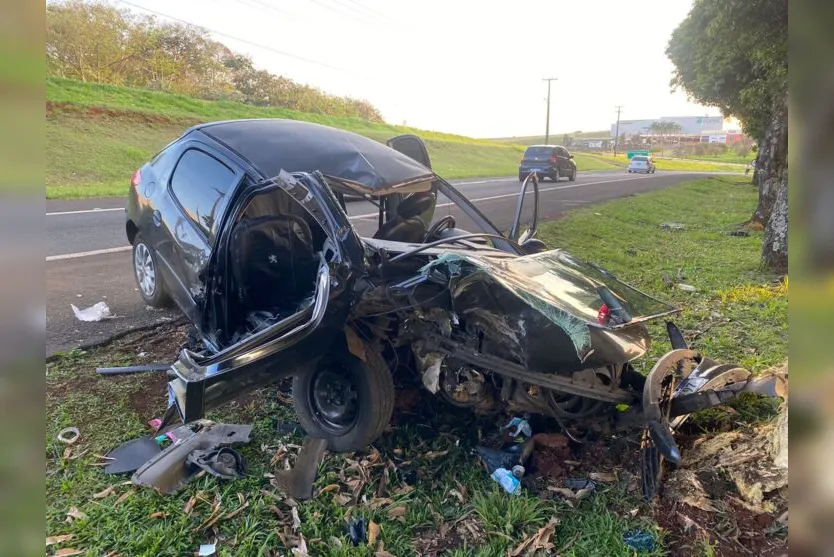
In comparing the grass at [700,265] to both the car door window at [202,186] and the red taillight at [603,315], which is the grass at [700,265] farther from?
the car door window at [202,186]

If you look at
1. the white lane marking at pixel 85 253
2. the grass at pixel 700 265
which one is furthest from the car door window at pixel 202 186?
the grass at pixel 700 265

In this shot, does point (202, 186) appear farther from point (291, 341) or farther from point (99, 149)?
point (99, 149)

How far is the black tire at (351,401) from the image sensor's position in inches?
133

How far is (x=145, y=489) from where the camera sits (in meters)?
3.09

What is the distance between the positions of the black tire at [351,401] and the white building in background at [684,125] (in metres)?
101

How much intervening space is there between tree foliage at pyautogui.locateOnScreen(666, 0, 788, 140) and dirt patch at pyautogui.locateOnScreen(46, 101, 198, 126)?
64.0 ft

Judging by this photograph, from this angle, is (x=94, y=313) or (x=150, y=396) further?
(x=94, y=313)

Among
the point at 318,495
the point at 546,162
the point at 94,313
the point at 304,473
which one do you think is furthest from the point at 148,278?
the point at 546,162

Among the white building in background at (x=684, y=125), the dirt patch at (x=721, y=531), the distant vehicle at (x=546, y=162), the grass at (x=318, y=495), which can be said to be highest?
the white building in background at (x=684, y=125)

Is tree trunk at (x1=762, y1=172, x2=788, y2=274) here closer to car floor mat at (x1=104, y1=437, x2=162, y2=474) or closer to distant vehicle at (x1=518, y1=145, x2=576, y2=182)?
car floor mat at (x1=104, y1=437, x2=162, y2=474)

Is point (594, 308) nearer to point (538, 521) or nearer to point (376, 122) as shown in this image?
point (538, 521)

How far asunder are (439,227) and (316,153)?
1.35m

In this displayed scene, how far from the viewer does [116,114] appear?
70.5 ft
